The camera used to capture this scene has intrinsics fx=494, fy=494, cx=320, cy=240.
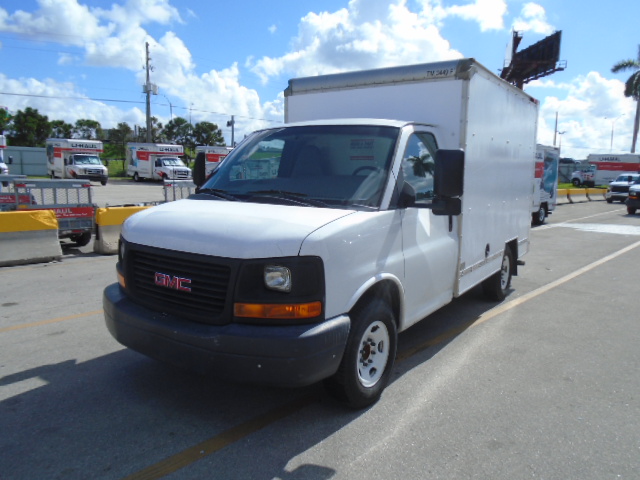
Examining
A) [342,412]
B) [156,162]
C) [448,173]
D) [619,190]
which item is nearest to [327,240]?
[448,173]

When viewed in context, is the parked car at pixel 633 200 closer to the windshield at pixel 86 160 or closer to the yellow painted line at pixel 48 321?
the yellow painted line at pixel 48 321

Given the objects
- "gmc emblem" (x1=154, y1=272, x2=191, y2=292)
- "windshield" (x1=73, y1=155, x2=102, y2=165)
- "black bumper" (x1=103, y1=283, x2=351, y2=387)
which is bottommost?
"black bumper" (x1=103, y1=283, x2=351, y2=387)

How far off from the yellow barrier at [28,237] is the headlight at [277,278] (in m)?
7.34

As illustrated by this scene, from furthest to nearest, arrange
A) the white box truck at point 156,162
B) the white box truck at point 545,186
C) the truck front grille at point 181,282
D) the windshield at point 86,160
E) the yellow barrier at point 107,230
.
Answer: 1. the white box truck at point 156,162
2. the windshield at point 86,160
3. the white box truck at point 545,186
4. the yellow barrier at point 107,230
5. the truck front grille at point 181,282

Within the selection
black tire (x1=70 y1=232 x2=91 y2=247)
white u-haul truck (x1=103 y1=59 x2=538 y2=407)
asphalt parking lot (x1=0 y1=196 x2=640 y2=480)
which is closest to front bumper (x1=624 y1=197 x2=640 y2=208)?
asphalt parking lot (x1=0 y1=196 x2=640 y2=480)

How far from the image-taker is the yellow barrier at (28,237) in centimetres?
842

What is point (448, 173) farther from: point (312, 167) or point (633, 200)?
point (633, 200)

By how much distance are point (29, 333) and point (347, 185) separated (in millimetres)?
3788

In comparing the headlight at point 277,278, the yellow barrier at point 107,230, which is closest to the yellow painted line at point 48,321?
the headlight at point 277,278

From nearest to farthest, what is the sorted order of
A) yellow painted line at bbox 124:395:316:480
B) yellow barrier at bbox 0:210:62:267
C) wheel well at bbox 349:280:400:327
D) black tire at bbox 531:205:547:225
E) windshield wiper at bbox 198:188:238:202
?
yellow painted line at bbox 124:395:316:480, wheel well at bbox 349:280:400:327, windshield wiper at bbox 198:188:238:202, yellow barrier at bbox 0:210:62:267, black tire at bbox 531:205:547:225

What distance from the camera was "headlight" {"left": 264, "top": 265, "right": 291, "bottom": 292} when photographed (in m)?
3.02

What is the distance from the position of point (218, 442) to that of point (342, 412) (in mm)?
929

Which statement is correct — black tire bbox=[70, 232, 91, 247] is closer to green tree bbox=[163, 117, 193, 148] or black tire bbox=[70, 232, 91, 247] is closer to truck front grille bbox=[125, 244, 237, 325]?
truck front grille bbox=[125, 244, 237, 325]

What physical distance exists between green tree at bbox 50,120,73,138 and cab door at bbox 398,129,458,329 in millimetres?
66117
